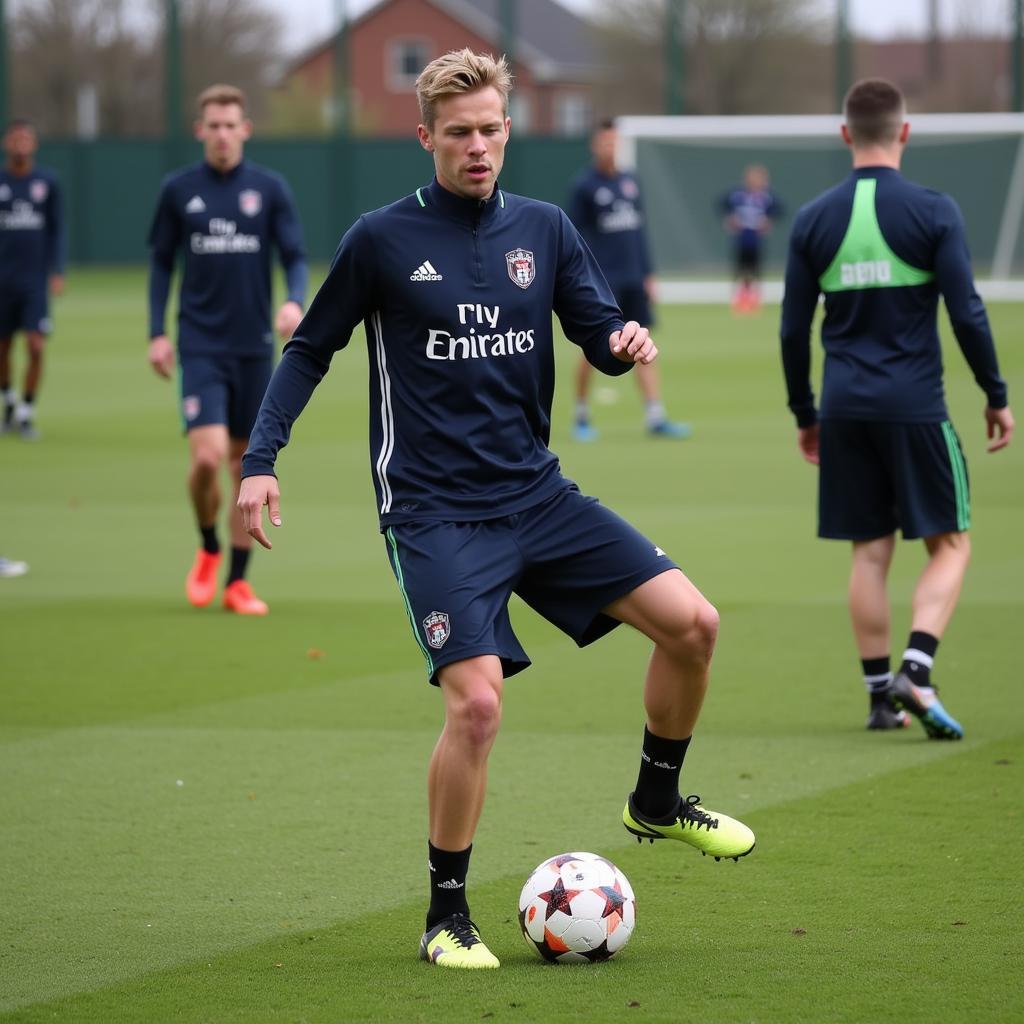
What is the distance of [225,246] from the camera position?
950 cm

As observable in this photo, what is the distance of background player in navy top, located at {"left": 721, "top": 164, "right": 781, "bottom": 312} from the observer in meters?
33.4

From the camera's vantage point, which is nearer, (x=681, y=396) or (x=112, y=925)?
(x=112, y=925)

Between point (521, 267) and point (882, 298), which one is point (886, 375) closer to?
point (882, 298)

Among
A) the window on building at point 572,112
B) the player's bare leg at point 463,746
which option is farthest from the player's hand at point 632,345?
the window on building at point 572,112

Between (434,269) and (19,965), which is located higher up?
(434,269)

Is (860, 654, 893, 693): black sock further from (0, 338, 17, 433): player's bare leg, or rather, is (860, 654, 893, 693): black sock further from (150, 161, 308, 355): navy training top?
(0, 338, 17, 433): player's bare leg

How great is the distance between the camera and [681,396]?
2017cm

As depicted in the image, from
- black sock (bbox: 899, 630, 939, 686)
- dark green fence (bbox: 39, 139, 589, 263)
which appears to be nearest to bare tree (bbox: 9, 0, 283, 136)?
dark green fence (bbox: 39, 139, 589, 263)

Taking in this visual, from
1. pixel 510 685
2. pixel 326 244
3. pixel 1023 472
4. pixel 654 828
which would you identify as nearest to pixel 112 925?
pixel 654 828

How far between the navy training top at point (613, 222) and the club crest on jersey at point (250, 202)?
686 cm

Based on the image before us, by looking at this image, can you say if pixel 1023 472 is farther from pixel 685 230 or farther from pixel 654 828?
pixel 685 230

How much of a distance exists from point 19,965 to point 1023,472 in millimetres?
10889

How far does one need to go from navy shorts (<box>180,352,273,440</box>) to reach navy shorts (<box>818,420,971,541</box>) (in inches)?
136

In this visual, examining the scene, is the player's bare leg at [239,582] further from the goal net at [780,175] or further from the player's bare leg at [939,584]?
the goal net at [780,175]
